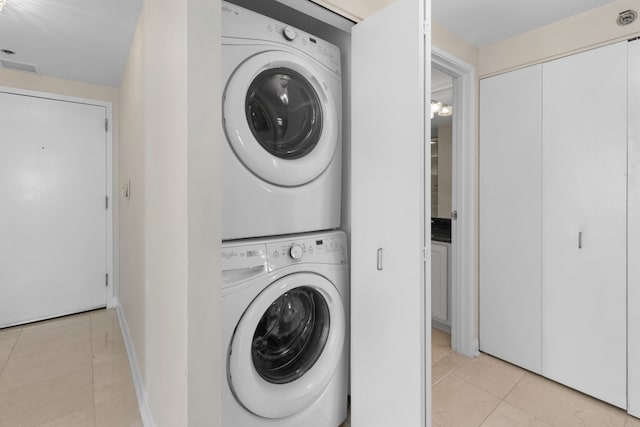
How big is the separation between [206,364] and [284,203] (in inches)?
26.9

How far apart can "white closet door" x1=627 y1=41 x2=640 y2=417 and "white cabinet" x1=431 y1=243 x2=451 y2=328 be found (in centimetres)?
118

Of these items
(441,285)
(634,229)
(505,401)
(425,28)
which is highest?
(425,28)

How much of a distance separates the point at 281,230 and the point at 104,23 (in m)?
1.81

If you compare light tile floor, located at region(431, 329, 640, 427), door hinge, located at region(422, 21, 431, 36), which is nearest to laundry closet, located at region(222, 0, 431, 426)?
door hinge, located at region(422, 21, 431, 36)

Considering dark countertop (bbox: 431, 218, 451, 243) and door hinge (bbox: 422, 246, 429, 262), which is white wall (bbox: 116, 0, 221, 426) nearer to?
door hinge (bbox: 422, 246, 429, 262)

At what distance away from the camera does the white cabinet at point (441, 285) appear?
2.73 metres

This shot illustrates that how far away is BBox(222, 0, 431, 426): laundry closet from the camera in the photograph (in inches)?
45.5

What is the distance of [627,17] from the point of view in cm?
169

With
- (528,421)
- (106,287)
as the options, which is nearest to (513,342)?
(528,421)

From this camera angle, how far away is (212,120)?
2.88ft

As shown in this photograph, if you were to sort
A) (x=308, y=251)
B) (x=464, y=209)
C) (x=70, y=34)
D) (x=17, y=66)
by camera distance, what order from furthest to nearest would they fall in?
(x=17, y=66), (x=464, y=209), (x=70, y=34), (x=308, y=251)

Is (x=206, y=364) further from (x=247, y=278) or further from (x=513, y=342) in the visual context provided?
(x=513, y=342)

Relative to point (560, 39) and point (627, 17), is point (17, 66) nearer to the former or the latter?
point (560, 39)

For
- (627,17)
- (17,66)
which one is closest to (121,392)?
(17,66)
